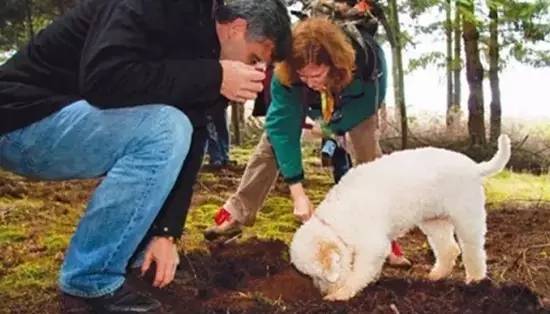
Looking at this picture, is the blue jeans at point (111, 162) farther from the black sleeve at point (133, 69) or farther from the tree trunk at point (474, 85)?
the tree trunk at point (474, 85)

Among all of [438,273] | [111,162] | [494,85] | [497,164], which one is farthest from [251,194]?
[494,85]

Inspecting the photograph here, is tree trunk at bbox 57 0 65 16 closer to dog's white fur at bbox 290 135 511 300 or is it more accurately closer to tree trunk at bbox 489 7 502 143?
dog's white fur at bbox 290 135 511 300

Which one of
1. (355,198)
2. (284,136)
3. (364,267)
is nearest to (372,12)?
(284,136)

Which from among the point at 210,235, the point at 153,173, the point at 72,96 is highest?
the point at 72,96

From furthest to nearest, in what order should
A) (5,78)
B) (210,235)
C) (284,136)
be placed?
(210,235), (284,136), (5,78)

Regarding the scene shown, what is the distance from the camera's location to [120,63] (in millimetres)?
1986

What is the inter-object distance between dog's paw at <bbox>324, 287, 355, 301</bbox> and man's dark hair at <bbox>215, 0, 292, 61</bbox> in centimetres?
84

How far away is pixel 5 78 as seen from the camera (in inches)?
86.0

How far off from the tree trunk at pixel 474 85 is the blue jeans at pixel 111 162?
526 cm

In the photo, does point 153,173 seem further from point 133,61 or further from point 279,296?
point 279,296

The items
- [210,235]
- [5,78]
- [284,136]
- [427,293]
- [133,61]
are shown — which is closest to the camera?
[133,61]

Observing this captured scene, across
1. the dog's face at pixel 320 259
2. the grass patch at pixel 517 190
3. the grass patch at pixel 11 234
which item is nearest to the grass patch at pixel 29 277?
the grass patch at pixel 11 234

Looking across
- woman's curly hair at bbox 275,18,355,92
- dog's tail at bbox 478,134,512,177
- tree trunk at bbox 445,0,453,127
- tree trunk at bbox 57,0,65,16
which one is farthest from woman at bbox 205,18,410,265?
tree trunk at bbox 57,0,65,16

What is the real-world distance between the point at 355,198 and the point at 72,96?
102 centimetres
